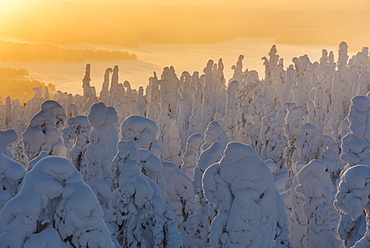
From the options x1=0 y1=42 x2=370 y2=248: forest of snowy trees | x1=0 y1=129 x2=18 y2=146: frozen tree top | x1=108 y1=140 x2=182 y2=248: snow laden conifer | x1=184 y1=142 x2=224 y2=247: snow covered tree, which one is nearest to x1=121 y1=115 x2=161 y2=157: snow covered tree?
x1=0 y1=42 x2=370 y2=248: forest of snowy trees

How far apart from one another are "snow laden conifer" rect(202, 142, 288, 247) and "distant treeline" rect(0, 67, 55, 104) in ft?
223

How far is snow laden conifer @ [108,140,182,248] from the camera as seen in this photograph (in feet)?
31.8

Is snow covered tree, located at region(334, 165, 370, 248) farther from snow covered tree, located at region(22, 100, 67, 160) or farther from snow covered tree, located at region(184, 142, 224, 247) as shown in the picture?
snow covered tree, located at region(22, 100, 67, 160)

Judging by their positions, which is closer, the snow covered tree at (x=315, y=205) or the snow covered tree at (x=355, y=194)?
the snow covered tree at (x=355, y=194)

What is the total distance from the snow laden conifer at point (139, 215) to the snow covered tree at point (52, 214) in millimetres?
3360

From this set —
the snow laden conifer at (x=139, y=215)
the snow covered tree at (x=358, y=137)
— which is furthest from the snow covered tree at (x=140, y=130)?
the snow covered tree at (x=358, y=137)

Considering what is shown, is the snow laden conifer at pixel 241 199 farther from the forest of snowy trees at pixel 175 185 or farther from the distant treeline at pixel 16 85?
the distant treeline at pixel 16 85

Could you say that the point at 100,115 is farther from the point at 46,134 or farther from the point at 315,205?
the point at 315,205

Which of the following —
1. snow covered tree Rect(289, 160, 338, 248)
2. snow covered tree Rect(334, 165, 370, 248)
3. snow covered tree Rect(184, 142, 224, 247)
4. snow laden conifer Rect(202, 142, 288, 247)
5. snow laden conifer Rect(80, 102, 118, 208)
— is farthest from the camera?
snow laden conifer Rect(80, 102, 118, 208)

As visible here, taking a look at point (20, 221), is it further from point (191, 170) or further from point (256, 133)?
point (256, 133)

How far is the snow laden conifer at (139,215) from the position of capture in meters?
9.69

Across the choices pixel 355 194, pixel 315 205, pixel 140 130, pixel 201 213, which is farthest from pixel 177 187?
pixel 355 194

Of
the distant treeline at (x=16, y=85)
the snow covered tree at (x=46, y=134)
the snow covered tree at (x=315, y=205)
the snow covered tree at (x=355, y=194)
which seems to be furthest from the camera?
the distant treeline at (x=16, y=85)

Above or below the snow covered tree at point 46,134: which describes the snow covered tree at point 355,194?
above
